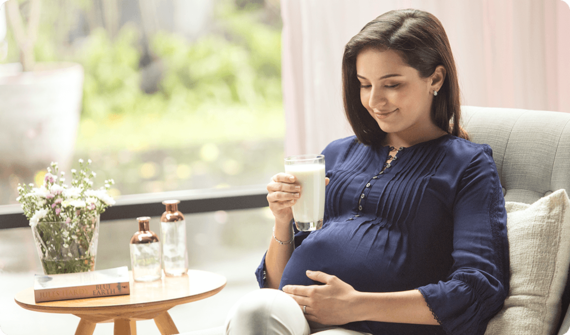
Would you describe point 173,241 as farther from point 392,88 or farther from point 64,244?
point 392,88

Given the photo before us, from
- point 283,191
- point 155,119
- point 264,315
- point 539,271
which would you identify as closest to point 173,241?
point 283,191

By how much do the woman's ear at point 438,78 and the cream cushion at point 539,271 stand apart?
1.37ft

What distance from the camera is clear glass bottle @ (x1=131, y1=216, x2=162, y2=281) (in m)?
1.76

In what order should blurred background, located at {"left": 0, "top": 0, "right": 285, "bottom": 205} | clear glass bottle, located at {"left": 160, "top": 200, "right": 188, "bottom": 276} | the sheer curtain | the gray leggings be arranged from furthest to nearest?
blurred background, located at {"left": 0, "top": 0, "right": 285, "bottom": 205} → the sheer curtain → clear glass bottle, located at {"left": 160, "top": 200, "right": 188, "bottom": 276} → the gray leggings

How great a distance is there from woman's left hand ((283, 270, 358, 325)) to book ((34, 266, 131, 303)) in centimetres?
69

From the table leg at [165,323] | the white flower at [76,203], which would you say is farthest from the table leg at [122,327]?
the white flower at [76,203]

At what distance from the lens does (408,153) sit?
1.46 metres

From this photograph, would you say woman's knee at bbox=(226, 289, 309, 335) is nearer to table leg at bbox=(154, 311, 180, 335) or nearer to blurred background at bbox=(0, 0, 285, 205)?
table leg at bbox=(154, 311, 180, 335)

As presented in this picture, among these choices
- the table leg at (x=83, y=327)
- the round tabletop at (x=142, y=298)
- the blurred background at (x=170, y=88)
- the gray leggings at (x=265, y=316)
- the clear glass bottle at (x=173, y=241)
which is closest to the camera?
the gray leggings at (x=265, y=316)

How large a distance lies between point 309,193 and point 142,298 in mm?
710

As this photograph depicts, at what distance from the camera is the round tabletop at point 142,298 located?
1.55 m

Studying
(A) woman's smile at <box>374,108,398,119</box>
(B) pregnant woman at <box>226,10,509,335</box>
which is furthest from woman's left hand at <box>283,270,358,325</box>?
(A) woman's smile at <box>374,108,398,119</box>

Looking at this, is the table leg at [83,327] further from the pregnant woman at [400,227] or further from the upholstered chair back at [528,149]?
the upholstered chair back at [528,149]

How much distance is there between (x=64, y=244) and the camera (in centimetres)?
175
